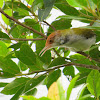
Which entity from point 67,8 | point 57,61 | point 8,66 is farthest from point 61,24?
point 8,66

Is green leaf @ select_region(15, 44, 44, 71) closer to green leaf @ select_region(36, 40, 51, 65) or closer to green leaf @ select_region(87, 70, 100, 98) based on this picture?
green leaf @ select_region(36, 40, 51, 65)

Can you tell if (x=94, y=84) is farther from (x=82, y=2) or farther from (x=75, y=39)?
(x=75, y=39)

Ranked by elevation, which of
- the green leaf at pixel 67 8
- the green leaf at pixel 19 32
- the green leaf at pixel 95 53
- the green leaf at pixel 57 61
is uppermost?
the green leaf at pixel 67 8

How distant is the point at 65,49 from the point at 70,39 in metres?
0.07

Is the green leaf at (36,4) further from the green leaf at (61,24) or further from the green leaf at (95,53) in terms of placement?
the green leaf at (95,53)

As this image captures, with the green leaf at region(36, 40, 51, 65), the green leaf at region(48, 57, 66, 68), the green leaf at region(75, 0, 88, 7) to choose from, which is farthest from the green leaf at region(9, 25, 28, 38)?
the green leaf at region(75, 0, 88, 7)

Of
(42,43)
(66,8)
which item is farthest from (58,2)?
(42,43)

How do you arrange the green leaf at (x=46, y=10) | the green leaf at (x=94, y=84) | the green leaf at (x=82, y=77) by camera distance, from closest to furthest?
the green leaf at (x=94, y=84), the green leaf at (x=46, y=10), the green leaf at (x=82, y=77)

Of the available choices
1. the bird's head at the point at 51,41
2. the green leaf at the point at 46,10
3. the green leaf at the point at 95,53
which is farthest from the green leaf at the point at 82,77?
the green leaf at the point at 46,10

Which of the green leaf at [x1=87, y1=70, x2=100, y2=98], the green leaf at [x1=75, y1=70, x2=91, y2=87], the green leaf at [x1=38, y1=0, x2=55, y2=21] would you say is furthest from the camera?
the green leaf at [x1=75, y1=70, x2=91, y2=87]

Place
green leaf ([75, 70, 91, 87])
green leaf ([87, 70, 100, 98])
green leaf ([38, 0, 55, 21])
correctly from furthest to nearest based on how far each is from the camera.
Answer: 1. green leaf ([75, 70, 91, 87])
2. green leaf ([38, 0, 55, 21])
3. green leaf ([87, 70, 100, 98])

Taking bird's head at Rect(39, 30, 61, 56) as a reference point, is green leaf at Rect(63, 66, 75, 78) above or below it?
below

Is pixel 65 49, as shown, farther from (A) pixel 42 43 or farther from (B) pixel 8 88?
(B) pixel 8 88

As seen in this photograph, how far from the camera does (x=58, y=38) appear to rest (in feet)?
2.92
